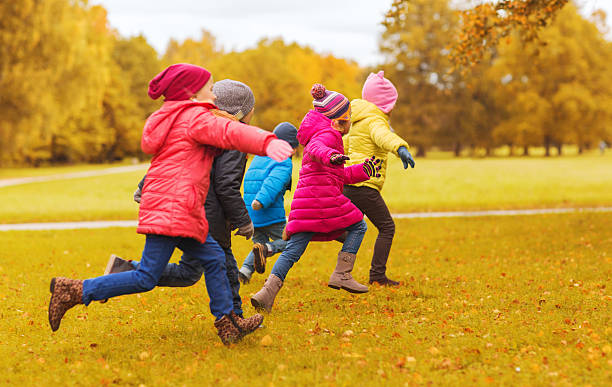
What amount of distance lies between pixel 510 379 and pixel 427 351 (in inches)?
27.3

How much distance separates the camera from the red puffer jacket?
4234 mm

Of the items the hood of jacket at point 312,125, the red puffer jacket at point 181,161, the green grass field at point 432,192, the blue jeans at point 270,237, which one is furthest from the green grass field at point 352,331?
the green grass field at point 432,192

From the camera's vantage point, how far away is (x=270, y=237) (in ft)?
24.9

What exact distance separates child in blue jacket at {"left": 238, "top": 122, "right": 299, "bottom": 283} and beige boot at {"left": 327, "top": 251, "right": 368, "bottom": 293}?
3.99 ft

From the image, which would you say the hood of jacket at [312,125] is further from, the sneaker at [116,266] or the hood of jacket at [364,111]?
the sneaker at [116,266]

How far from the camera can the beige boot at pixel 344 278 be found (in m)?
5.97

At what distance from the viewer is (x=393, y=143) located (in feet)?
19.3

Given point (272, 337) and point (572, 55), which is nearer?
point (272, 337)

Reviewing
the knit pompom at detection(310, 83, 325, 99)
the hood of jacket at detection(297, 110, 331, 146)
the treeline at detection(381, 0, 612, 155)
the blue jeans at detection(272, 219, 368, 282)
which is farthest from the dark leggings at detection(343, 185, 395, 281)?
the treeline at detection(381, 0, 612, 155)

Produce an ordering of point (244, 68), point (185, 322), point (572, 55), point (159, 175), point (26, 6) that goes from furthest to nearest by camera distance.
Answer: point (572, 55)
point (244, 68)
point (26, 6)
point (185, 322)
point (159, 175)

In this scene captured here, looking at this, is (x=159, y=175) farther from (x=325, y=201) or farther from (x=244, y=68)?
(x=244, y=68)

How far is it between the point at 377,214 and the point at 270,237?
155 cm

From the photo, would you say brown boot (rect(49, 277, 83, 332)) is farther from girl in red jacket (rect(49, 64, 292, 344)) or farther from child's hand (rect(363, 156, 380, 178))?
child's hand (rect(363, 156, 380, 178))

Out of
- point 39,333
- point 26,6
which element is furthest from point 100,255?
point 26,6
